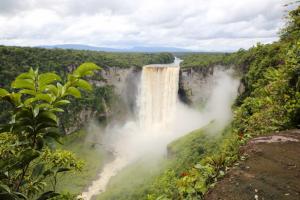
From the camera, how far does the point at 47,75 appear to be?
2.01 metres

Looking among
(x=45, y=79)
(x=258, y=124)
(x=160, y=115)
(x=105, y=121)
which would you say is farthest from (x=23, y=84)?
(x=105, y=121)

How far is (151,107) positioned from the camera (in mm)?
45281

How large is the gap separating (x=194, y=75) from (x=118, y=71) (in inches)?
598

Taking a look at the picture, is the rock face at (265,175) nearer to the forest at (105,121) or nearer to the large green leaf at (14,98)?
the forest at (105,121)

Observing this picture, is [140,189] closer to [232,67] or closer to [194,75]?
[232,67]

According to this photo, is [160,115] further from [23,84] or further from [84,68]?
[23,84]

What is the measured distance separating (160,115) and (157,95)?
2.82 m

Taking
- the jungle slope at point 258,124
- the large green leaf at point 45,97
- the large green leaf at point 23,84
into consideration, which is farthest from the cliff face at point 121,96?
the large green leaf at point 23,84

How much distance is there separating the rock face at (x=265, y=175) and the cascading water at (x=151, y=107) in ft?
111

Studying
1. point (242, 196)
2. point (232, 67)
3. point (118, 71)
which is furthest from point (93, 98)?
point (242, 196)

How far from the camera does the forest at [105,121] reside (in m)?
2.13

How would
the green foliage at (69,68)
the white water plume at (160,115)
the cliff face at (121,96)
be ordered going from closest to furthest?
the white water plume at (160,115)
the cliff face at (121,96)
the green foliage at (69,68)

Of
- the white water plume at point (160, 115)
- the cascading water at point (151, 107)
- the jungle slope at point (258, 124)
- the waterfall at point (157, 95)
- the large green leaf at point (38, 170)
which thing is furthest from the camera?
the waterfall at point (157, 95)

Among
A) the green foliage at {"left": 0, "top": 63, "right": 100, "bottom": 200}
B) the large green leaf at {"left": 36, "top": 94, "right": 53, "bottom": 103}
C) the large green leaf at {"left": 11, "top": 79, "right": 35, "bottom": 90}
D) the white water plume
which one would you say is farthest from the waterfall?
the large green leaf at {"left": 11, "top": 79, "right": 35, "bottom": 90}
